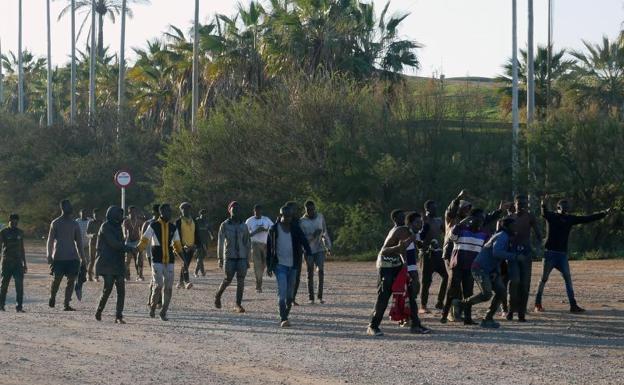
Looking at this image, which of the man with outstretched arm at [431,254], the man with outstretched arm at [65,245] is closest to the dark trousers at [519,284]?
the man with outstretched arm at [431,254]

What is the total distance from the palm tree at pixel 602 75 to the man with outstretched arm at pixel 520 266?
35.2 meters

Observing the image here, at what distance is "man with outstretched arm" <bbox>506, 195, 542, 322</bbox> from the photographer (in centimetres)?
1703

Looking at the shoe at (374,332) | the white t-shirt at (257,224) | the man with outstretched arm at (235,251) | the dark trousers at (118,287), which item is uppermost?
the white t-shirt at (257,224)

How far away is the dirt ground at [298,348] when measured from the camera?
1219 centimetres

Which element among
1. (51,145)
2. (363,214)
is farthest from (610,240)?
(51,145)

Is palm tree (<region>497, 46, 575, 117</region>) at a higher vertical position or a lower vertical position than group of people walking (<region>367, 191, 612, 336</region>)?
higher

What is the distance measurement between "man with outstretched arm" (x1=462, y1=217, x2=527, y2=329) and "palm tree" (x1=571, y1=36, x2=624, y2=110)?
3624 centimetres

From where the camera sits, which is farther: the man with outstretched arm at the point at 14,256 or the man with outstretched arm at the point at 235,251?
the man with outstretched arm at the point at 14,256

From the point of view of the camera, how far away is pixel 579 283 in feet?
82.5

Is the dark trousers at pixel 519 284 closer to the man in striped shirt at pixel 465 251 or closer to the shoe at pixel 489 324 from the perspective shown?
the man in striped shirt at pixel 465 251

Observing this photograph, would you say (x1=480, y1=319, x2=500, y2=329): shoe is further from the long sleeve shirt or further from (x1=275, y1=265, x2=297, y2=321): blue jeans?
(x1=275, y1=265, x2=297, y2=321): blue jeans

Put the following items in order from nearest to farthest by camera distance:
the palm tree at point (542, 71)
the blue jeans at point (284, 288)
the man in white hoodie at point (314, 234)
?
the blue jeans at point (284, 288), the man in white hoodie at point (314, 234), the palm tree at point (542, 71)

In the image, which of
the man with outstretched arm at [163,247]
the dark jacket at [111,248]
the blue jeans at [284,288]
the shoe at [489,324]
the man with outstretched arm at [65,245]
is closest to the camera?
the shoe at [489,324]

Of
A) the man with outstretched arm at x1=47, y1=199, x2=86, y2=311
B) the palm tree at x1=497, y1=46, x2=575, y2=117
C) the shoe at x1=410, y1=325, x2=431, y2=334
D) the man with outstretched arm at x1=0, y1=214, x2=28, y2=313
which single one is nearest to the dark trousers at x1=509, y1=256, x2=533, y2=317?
the shoe at x1=410, y1=325, x2=431, y2=334
